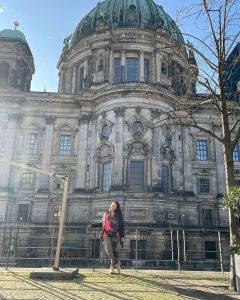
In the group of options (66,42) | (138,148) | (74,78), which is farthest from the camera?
(66,42)

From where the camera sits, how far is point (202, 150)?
114 feet

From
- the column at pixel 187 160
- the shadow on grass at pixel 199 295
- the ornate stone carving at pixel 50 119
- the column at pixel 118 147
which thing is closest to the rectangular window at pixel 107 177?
the column at pixel 118 147

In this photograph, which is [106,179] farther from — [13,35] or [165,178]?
[13,35]

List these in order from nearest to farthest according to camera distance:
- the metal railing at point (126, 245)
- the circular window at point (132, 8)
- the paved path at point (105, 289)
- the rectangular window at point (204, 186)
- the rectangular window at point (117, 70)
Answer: the paved path at point (105, 289)
the metal railing at point (126, 245)
the rectangular window at point (204, 186)
the rectangular window at point (117, 70)
the circular window at point (132, 8)

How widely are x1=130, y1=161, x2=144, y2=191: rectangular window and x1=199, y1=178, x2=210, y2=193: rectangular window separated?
758 centimetres

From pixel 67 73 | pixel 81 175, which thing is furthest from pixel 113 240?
pixel 67 73

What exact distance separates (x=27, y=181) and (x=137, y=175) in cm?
1182

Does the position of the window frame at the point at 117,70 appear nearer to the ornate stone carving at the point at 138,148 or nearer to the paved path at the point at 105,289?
the ornate stone carving at the point at 138,148

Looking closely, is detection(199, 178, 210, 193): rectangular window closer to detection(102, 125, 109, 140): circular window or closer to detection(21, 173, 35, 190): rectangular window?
detection(102, 125, 109, 140): circular window

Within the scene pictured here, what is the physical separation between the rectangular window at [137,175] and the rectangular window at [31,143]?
11.2 meters

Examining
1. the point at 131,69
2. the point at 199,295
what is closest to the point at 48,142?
the point at 131,69

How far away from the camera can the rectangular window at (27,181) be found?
32438 millimetres

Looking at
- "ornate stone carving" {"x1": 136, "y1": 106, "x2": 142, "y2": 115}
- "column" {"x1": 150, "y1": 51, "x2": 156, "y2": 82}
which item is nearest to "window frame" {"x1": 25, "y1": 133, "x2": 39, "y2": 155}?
"ornate stone carving" {"x1": 136, "y1": 106, "x2": 142, "y2": 115}

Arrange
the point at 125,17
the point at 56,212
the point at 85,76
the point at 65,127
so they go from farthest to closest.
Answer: the point at 125,17 → the point at 85,76 → the point at 65,127 → the point at 56,212
